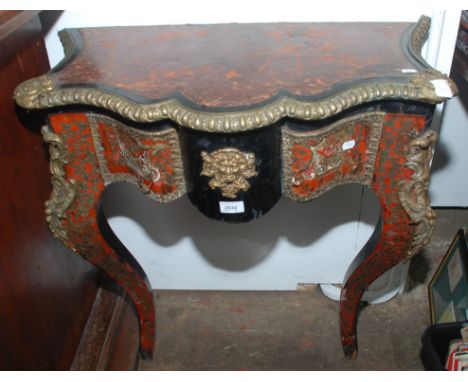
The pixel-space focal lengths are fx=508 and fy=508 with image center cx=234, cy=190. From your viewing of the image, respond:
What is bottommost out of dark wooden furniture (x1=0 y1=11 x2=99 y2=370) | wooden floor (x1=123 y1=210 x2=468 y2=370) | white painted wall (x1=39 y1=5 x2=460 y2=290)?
wooden floor (x1=123 y1=210 x2=468 y2=370)

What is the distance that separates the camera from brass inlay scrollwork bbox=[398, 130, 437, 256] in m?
0.82

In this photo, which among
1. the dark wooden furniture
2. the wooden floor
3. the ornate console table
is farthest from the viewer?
the wooden floor

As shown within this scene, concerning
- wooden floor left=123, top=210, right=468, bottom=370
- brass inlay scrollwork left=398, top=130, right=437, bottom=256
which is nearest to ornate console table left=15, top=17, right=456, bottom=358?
brass inlay scrollwork left=398, top=130, right=437, bottom=256

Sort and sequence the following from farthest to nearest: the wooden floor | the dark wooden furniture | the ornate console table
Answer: the wooden floor, the dark wooden furniture, the ornate console table

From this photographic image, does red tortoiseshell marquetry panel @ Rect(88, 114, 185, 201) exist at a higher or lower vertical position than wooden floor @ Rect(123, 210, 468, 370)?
higher

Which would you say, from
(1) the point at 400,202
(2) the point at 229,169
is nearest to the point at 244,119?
(2) the point at 229,169

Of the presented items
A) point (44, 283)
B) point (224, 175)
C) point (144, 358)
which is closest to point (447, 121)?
point (224, 175)

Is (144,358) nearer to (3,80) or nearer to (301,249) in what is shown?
(301,249)

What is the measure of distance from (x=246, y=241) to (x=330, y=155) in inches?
23.0

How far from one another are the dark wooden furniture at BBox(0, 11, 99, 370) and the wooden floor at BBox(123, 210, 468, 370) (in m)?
0.30

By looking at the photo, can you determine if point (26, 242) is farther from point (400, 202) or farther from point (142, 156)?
point (400, 202)

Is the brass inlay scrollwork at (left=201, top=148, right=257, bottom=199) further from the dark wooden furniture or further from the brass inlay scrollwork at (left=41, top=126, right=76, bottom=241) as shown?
the dark wooden furniture

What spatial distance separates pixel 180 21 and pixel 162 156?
1.18 feet

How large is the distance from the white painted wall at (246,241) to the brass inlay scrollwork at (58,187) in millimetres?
334
